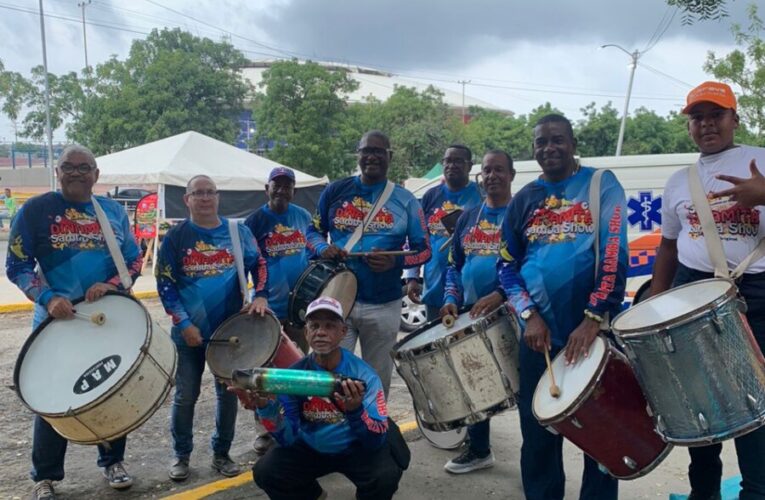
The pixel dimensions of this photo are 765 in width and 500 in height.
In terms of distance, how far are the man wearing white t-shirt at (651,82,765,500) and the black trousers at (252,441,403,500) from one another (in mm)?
1724

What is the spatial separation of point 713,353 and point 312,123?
2761 centimetres

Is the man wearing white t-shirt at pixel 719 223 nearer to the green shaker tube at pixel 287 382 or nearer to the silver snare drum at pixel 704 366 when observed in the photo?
the silver snare drum at pixel 704 366

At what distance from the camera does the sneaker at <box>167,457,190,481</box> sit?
15.4 feet

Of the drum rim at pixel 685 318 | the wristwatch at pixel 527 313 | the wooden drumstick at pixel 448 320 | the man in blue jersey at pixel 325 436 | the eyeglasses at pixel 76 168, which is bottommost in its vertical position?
the man in blue jersey at pixel 325 436

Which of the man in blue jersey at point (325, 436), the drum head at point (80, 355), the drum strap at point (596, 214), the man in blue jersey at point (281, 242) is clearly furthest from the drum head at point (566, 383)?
the man in blue jersey at point (281, 242)

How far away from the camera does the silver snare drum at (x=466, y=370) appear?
11.9ft

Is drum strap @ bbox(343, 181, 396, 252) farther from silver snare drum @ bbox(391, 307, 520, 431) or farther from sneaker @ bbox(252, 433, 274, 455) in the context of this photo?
sneaker @ bbox(252, 433, 274, 455)

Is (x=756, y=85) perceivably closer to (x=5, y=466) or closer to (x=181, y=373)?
(x=181, y=373)

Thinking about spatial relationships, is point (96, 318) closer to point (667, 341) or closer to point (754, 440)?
point (667, 341)

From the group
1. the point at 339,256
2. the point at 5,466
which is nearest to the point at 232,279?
the point at 339,256

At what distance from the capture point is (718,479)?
378cm

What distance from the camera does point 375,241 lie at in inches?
190

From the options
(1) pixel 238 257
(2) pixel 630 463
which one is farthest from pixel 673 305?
(1) pixel 238 257

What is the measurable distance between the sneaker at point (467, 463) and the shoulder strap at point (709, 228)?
91.7 inches
